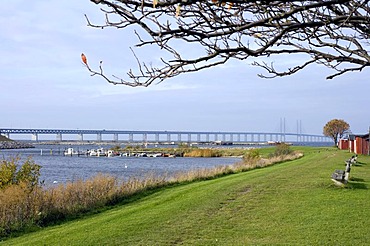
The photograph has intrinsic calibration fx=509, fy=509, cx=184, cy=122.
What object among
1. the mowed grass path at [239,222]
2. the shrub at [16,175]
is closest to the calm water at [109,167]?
the shrub at [16,175]

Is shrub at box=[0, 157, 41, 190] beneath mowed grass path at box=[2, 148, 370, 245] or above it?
above

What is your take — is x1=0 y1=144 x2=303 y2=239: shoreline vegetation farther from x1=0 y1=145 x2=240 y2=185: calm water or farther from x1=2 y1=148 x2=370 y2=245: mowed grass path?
x1=0 y1=145 x2=240 y2=185: calm water

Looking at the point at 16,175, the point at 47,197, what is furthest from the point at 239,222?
the point at 16,175

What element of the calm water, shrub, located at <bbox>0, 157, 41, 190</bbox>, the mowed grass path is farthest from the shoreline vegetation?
the calm water

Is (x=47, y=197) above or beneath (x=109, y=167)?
above

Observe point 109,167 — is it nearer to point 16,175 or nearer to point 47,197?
point 16,175

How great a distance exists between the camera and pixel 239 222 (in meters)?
11.7

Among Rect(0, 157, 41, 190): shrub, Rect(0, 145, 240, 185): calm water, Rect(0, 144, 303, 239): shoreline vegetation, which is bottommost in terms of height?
Rect(0, 145, 240, 185): calm water

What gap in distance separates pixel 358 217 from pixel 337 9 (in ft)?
27.0

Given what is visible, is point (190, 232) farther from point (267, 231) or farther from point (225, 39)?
point (225, 39)

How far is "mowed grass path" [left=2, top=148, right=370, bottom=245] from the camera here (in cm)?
1004

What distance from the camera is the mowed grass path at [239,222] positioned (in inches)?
395

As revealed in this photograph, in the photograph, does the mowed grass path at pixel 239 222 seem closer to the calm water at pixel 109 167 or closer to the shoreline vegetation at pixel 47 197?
the shoreline vegetation at pixel 47 197

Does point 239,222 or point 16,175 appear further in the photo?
point 16,175
